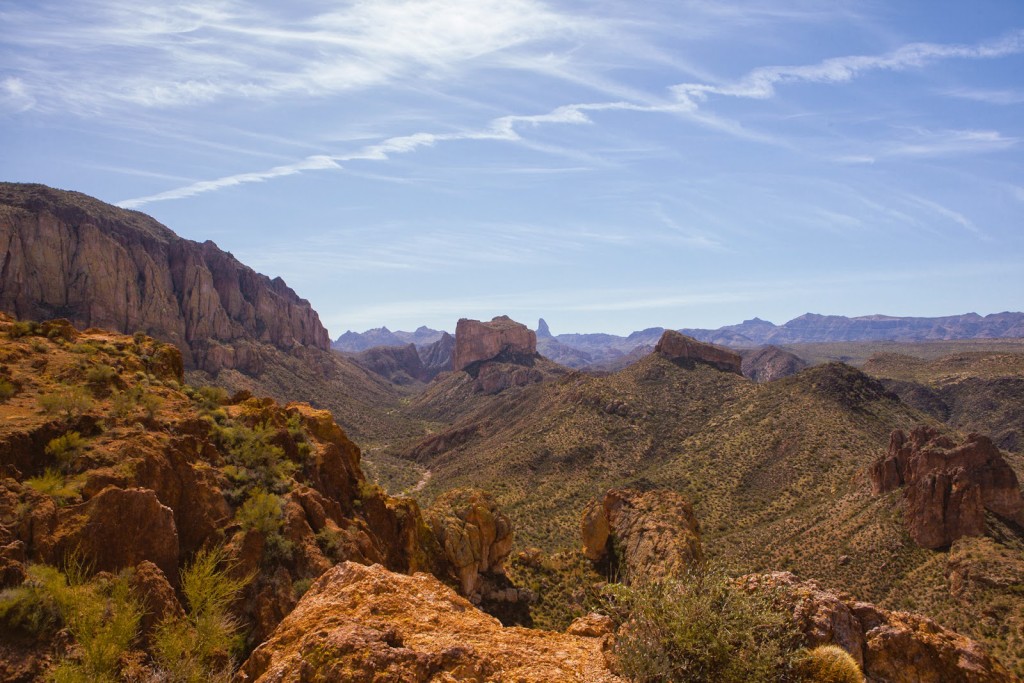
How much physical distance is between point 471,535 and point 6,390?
2150cm

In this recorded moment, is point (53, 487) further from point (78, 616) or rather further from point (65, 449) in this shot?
point (78, 616)

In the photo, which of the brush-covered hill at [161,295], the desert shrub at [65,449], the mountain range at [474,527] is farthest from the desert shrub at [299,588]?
the brush-covered hill at [161,295]

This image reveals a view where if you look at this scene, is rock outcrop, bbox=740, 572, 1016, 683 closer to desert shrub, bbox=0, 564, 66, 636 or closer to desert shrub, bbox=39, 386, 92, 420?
desert shrub, bbox=0, 564, 66, 636

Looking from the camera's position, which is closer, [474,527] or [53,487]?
[53,487]

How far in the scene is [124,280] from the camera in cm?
12494

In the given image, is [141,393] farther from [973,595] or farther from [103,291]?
[103,291]

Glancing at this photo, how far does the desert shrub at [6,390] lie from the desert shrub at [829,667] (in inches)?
821

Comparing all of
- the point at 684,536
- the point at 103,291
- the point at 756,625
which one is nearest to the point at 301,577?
the point at 756,625

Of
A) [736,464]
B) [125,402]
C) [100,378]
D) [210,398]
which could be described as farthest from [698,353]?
[125,402]

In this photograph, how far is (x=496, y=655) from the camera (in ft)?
30.6

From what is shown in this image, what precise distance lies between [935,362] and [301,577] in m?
173

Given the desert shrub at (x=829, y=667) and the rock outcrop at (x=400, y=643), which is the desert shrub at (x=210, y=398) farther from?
the desert shrub at (x=829, y=667)

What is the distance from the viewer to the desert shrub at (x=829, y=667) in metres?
8.76

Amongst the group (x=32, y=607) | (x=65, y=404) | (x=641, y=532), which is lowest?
(x=641, y=532)
